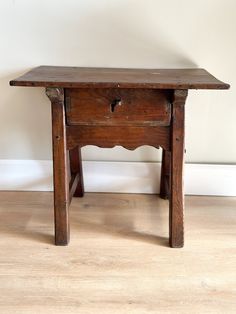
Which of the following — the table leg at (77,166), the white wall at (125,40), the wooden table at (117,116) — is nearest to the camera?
the wooden table at (117,116)

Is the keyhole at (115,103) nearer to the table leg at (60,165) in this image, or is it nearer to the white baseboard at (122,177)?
the table leg at (60,165)

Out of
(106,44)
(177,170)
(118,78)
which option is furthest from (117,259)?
(106,44)

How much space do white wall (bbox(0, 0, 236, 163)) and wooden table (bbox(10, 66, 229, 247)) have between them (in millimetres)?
236

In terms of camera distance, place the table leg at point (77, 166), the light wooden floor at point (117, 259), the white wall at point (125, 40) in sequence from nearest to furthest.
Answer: the light wooden floor at point (117, 259) < the white wall at point (125, 40) < the table leg at point (77, 166)

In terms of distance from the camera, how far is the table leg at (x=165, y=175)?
1423 mm

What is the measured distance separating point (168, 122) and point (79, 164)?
489 mm

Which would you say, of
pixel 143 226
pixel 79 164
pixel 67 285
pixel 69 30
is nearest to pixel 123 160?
pixel 79 164

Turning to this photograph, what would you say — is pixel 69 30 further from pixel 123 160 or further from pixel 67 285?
pixel 67 285

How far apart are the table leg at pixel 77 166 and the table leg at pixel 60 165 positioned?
281mm

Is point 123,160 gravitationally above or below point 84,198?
above

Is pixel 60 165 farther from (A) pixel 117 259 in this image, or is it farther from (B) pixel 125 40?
(B) pixel 125 40

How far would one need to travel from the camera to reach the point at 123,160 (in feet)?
5.07

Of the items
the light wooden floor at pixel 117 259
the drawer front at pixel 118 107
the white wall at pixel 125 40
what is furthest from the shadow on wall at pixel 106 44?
the light wooden floor at pixel 117 259

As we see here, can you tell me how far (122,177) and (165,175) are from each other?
0.19 m
